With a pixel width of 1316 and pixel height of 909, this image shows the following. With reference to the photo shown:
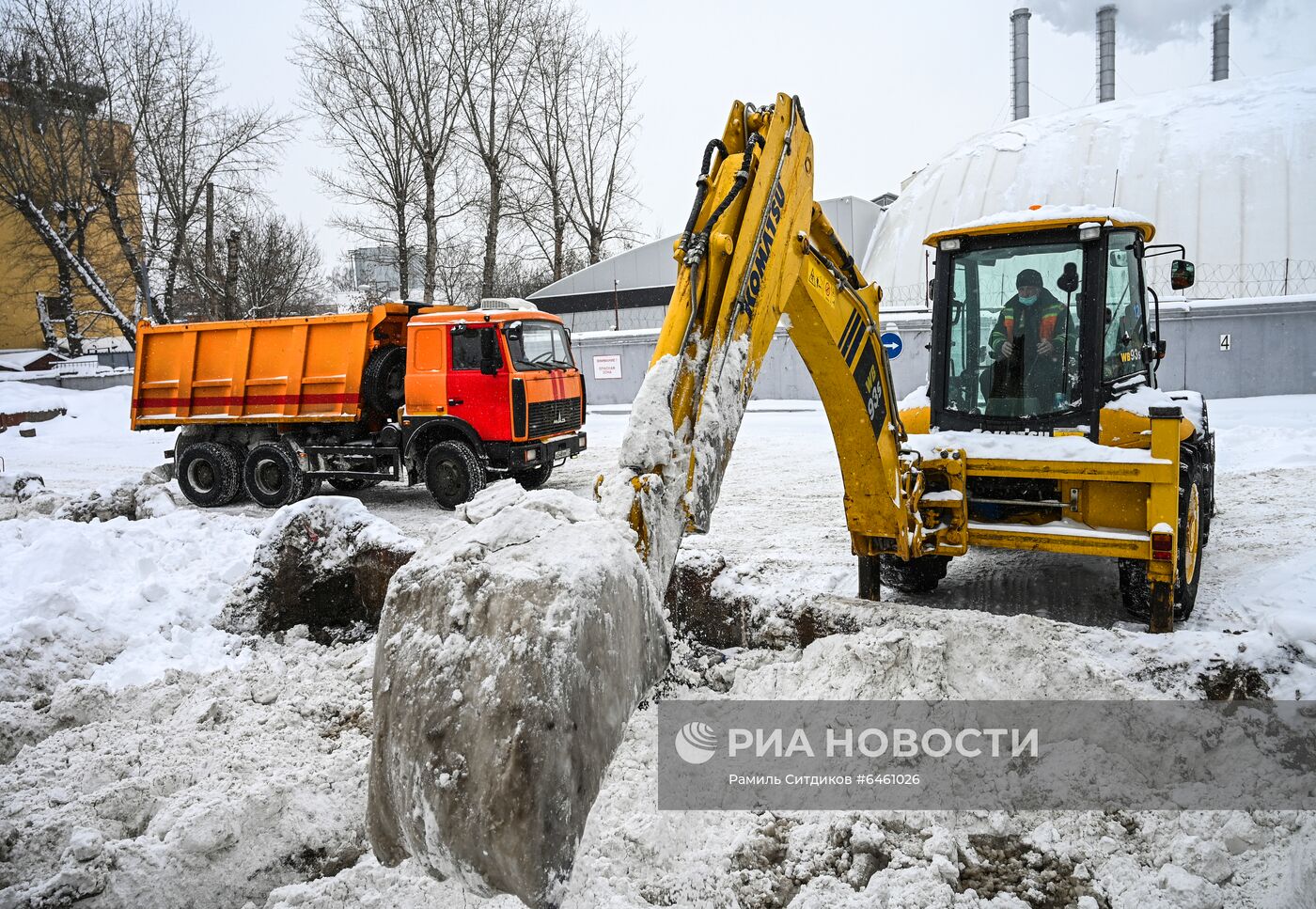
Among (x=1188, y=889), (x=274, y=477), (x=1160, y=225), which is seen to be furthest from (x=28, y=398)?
(x=1160, y=225)

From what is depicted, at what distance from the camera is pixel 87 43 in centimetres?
2566

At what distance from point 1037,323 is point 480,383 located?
21.9ft

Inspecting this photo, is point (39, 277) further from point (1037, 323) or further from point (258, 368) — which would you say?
point (1037, 323)

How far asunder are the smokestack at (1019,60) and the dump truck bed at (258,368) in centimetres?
2977

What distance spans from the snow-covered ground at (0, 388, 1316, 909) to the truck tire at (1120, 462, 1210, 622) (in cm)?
22

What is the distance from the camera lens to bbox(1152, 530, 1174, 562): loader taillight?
14.4 ft

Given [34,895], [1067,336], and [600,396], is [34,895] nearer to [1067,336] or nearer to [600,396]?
[1067,336]

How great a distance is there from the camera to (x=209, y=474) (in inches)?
456

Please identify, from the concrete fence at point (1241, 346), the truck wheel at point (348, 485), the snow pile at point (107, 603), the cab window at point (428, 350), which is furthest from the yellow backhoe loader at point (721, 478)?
the concrete fence at point (1241, 346)

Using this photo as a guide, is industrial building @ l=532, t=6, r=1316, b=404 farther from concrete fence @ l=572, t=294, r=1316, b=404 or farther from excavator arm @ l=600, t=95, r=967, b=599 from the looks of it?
excavator arm @ l=600, t=95, r=967, b=599

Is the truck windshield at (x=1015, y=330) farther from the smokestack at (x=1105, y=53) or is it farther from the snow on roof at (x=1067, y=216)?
the smokestack at (x=1105, y=53)

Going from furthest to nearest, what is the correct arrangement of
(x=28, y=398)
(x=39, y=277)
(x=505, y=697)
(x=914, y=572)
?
(x=39, y=277) < (x=28, y=398) < (x=914, y=572) < (x=505, y=697)

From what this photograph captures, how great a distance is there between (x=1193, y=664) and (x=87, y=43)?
32.9 m

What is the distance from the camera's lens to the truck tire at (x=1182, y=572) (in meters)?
4.84
